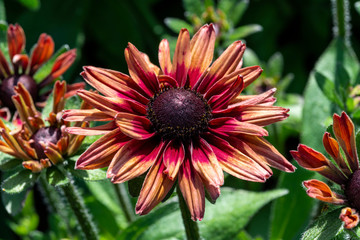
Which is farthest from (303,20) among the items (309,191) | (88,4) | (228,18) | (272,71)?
(309,191)

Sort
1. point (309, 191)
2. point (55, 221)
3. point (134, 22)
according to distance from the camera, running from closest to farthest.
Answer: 1. point (309, 191)
2. point (55, 221)
3. point (134, 22)

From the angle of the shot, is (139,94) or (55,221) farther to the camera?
(55,221)

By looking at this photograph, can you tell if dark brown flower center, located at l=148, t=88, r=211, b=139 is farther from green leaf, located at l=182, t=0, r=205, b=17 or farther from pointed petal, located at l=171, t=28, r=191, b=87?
green leaf, located at l=182, t=0, r=205, b=17

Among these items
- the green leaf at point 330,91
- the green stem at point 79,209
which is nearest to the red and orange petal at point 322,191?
the green leaf at point 330,91

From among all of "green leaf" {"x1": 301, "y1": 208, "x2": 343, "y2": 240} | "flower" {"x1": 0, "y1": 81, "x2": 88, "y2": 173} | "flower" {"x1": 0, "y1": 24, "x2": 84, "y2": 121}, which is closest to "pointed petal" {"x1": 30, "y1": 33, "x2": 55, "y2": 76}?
"flower" {"x1": 0, "y1": 24, "x2": 84, "y2": 121}

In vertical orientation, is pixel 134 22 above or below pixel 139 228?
above

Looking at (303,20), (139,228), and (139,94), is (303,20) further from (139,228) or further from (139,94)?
(139,94)

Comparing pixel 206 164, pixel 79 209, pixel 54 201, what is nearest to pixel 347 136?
pixel 206 164

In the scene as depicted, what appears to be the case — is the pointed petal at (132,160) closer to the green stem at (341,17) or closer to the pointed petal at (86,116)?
the pointed petal at (86,116)
